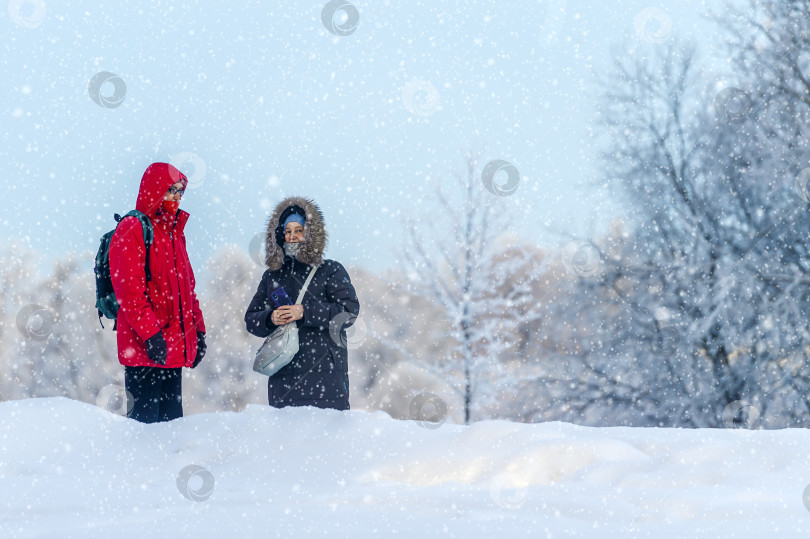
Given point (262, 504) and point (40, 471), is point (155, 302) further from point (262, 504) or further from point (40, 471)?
point (262, 504)

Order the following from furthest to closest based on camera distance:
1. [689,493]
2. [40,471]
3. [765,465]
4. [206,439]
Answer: [206,439], [40,471], [765,465], [689,493]

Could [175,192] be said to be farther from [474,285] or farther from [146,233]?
[474,285]

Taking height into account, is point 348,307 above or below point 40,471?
above

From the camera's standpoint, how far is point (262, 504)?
8.65 feet

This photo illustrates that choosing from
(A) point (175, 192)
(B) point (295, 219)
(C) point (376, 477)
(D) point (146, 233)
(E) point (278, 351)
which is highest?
(A) point (175, 192)

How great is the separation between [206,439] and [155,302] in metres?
1.12

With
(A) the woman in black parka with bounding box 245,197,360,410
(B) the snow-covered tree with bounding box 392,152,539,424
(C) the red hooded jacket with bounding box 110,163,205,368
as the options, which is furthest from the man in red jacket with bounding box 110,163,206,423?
(B) the snow-covered tree with bounding box 392,152,539,424

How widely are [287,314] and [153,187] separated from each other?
1.17m

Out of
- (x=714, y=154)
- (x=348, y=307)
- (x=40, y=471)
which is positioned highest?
(x=714, y=154)

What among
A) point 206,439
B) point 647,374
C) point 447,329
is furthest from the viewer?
point 447,329

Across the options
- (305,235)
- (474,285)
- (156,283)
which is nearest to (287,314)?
(305,235)

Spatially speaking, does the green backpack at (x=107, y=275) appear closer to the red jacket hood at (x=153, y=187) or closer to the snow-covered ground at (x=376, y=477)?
the red jacket hood at (x=153, y=187)

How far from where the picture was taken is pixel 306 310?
15.1ft

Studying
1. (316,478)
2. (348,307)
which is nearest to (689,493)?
(316,478)
